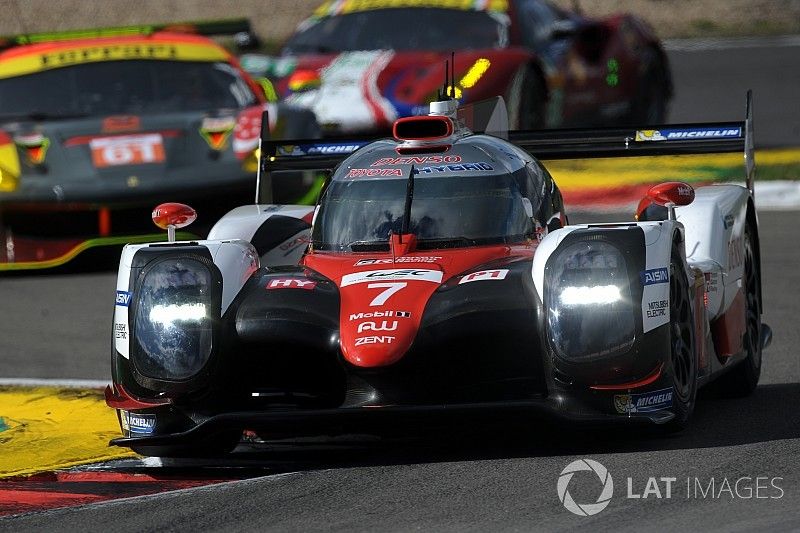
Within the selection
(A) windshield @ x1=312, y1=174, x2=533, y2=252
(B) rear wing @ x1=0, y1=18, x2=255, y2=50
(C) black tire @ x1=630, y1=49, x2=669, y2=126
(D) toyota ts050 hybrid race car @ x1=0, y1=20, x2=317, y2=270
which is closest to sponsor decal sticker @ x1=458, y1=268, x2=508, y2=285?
(A) windshield @ x1=312, y1=174, x2=533, y2=252

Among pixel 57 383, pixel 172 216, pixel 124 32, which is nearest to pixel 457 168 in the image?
pixel 172 216

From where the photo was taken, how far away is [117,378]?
21.1ft

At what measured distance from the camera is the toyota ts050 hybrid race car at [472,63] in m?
12.9

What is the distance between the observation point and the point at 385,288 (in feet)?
20.8

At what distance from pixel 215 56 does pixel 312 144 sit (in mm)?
4386

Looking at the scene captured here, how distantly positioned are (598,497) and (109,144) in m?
6.50

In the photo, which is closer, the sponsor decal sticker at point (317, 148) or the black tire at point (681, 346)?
the black tire at point (681, 346)

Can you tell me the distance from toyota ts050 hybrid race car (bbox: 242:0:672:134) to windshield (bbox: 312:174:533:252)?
5.31 metres

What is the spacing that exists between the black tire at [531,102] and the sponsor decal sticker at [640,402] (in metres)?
7.19

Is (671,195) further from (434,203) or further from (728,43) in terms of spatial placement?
(728,43)

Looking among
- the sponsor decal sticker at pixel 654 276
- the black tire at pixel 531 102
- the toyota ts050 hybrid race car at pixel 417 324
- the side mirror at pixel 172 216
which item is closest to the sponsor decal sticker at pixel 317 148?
the toyota ts050 hybrid race car at pixel 417 324

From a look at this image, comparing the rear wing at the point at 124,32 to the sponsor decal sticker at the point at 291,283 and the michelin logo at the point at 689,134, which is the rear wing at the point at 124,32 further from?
the sponsor decal sticker at the point at 291,283

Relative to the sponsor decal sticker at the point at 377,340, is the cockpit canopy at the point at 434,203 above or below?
above

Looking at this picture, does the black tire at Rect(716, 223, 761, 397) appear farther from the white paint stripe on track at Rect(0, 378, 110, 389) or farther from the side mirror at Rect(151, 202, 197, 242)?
the white paint stripe on track at Rect(0, 378, 110, 389)
